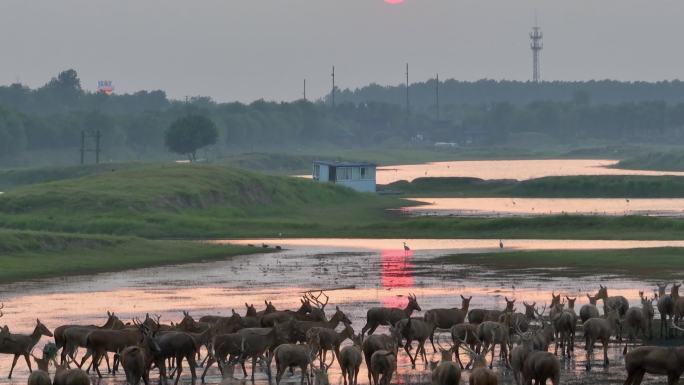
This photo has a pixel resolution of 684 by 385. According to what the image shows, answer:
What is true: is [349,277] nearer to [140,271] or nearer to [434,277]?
[434,277]

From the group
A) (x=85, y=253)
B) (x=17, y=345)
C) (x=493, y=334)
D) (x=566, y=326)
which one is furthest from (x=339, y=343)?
(x=85, y=253)

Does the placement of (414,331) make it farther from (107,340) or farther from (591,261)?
(591,261)

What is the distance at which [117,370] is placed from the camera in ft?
113

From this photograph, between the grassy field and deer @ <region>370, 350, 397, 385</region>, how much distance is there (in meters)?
93.9

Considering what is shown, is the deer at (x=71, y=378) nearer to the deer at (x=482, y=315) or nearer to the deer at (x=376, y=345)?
the deer at (x=376, y=345)

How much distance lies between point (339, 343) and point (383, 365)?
155 inches

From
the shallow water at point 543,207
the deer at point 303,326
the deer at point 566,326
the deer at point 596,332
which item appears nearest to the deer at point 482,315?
the deer at point 566,326

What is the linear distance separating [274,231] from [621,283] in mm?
34648

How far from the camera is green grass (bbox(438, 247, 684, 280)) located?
57406 mm

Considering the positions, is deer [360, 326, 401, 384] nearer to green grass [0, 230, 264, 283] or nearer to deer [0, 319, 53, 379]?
deer [0, 319, 53, 379]

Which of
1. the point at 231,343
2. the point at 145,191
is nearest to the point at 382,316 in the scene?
the point at 231,343

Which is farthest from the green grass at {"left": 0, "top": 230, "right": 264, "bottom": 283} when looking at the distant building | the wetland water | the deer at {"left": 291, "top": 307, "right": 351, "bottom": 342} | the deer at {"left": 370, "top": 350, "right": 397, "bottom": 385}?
the distant building

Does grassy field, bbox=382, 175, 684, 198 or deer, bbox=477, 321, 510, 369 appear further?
grassy field, bbox=382, 175, 684, 198

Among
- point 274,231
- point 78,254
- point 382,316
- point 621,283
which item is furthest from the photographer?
point 274,231
